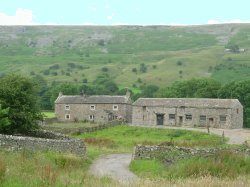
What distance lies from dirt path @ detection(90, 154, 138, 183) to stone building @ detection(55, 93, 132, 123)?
2052 inches

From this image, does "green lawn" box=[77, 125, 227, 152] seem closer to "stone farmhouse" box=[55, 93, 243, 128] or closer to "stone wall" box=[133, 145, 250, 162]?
"stone farmhouse" box=[55, 93, 243, 128]

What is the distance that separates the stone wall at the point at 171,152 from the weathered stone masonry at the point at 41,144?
3.93 meters

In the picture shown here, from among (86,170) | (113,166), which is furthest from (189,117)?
(86,170)

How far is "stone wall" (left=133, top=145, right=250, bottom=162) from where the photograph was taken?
29172 mm

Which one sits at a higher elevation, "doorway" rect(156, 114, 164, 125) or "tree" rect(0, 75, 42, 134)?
"tree" rect(0, 75, 42, 134)

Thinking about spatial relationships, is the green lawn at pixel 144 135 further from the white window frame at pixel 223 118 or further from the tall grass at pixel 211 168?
the tall grass at pixel 211 168

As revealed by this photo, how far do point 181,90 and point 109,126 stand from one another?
35.1m

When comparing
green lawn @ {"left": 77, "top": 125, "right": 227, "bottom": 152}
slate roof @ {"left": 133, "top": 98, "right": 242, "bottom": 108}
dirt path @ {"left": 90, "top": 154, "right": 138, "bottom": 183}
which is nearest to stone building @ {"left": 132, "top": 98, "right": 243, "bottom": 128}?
slate roof @ {"left": 133, "top": 98, "right": 242, "bottom": 108}

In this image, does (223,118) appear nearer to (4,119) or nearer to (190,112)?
(190,112)

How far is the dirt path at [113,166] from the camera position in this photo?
84.3 feet

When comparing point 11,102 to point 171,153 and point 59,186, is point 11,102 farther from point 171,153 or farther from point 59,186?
point 59,186

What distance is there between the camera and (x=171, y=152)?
30.5m

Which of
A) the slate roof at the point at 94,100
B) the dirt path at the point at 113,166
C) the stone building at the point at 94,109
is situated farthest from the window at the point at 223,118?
the dirt path at the point at 113,166

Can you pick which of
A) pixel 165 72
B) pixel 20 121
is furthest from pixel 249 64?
pixel 20 121
